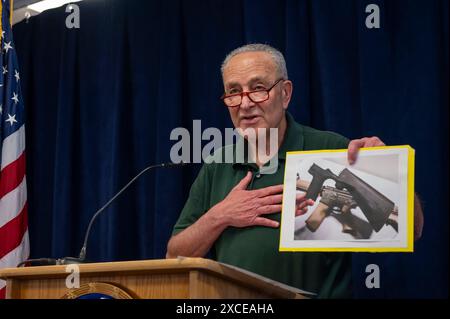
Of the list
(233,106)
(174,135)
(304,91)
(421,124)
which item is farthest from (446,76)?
(174,135)

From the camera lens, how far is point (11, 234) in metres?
3.52

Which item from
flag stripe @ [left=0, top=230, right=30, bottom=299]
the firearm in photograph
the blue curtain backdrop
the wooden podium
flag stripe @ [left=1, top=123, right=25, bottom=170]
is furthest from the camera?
flag stripe @ [left=1, top=123, right=25, bottom=170]

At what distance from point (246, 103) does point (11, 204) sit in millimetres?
1916

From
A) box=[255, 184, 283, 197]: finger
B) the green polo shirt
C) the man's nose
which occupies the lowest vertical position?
the green polo shirt

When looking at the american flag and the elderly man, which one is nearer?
the elderly man

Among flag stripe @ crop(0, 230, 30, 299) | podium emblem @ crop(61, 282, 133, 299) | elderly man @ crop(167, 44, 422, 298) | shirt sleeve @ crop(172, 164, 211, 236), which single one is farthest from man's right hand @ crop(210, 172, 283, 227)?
flag stripe @ crop(0, 230, 30, 299)

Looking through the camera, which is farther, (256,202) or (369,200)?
(256,202)

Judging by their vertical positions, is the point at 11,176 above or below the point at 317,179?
above

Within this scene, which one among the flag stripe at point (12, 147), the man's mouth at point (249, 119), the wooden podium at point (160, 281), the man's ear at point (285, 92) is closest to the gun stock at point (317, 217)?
the wooden podium at point (160, 281)

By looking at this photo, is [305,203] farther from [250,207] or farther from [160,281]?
[160,281]

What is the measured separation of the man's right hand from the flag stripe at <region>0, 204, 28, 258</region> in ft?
6.35

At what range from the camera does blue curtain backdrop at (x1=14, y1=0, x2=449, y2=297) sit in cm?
261

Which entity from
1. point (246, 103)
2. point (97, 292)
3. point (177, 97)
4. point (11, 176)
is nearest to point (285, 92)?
point (246, 103)

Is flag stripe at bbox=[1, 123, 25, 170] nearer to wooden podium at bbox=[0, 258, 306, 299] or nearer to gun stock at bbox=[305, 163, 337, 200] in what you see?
wooden podium at bbox=[0, 258, 306, 299]
